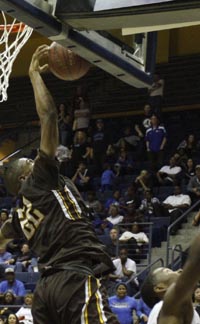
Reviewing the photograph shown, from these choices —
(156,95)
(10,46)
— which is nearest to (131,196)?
(156,95)

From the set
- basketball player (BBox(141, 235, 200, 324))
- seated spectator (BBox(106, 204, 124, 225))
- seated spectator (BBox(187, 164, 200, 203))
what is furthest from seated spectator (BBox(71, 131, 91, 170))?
basketball player (BBox(141, 235, 200, 324))

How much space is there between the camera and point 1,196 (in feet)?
58.6

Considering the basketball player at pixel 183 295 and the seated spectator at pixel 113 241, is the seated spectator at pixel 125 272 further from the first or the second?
the basketball player at pixel 183 295

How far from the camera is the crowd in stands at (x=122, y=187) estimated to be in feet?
41.3

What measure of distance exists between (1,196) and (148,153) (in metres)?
3.34

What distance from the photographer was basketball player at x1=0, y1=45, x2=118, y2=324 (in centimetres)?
478

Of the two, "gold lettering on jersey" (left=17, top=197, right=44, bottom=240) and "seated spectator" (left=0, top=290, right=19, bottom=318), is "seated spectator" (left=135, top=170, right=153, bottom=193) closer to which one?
"seated spectator" (left=0, top=290, right=19, bottom=318)

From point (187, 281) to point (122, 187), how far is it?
13069mm

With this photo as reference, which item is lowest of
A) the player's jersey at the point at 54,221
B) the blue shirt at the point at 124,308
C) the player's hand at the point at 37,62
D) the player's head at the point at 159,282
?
the blue shirt at the point at 124,308

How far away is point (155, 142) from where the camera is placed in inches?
631

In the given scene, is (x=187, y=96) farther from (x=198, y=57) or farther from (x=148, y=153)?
(x=148, y=153)

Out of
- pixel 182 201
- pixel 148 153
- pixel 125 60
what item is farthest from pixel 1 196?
pixel 125 60

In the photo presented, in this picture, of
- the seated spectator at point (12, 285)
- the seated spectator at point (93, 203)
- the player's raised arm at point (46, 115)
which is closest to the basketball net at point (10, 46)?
the player's raised arm at point (46, 115)

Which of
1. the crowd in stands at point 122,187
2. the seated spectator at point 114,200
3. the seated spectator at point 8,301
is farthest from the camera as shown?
the seated spectator at point 114,200
